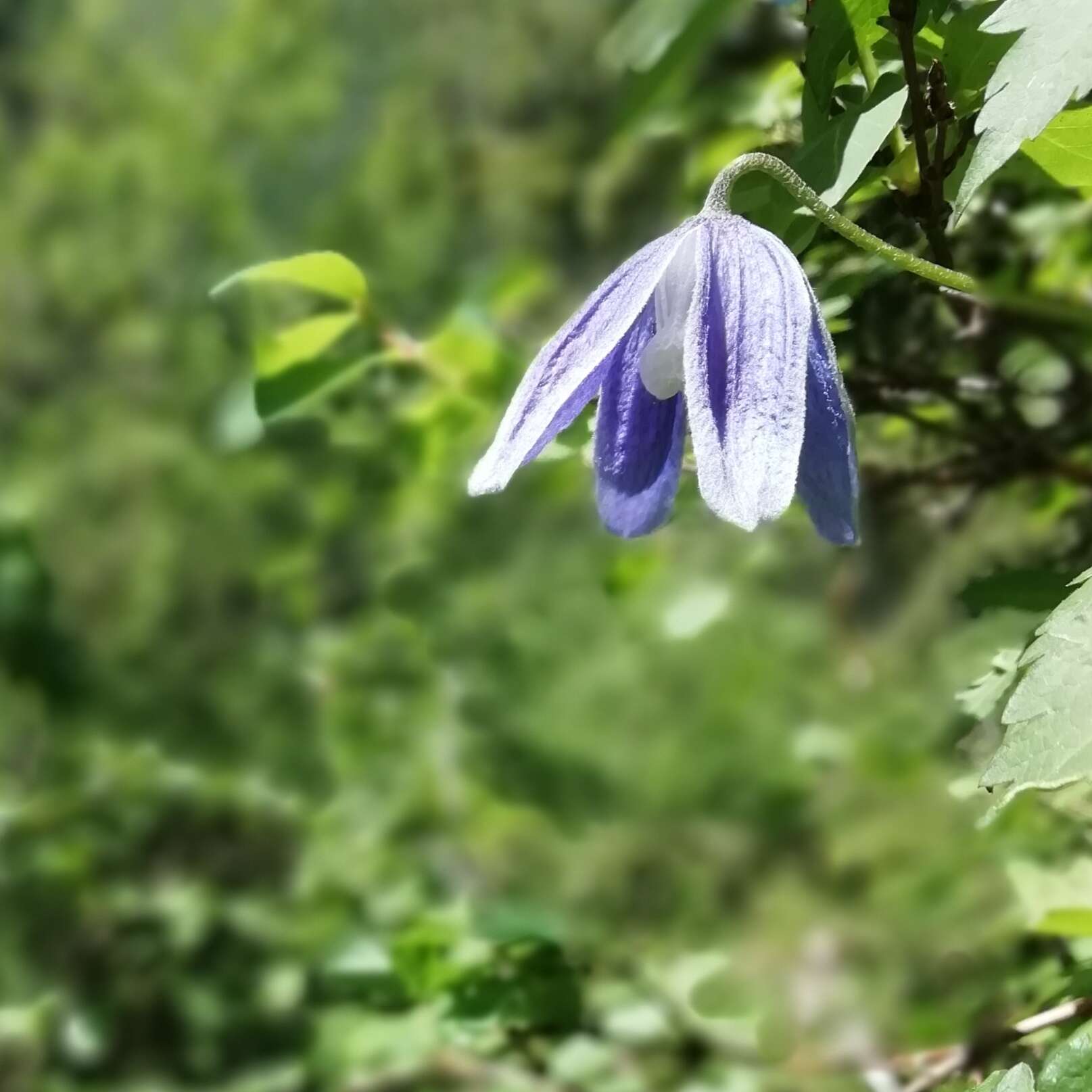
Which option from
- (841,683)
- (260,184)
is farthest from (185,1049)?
(260,184)

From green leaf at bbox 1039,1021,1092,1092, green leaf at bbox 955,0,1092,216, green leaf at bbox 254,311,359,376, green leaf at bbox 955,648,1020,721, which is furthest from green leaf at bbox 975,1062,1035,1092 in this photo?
green leaf at bbox 254,311,359,376

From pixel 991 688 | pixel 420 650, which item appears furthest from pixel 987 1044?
pixel 420 650

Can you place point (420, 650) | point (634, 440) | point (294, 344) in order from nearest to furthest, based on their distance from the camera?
point (634, 440) → point (294, 344) → point (420, 650)

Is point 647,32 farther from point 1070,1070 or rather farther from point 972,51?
point 1070,1070

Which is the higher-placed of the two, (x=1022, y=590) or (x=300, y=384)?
(x=300, y=384)

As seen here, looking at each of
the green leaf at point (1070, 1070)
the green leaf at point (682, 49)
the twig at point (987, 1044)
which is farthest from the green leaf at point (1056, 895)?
the green leaf at point (682, 49)

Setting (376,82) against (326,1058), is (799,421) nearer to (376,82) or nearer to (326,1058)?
(326,1058)
